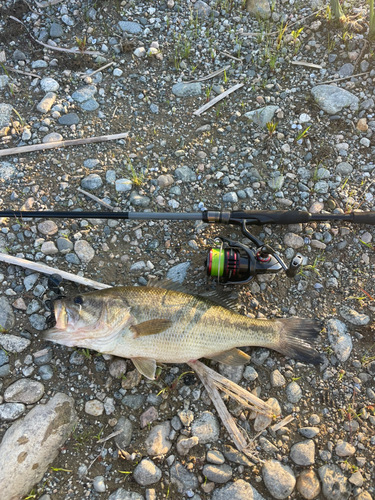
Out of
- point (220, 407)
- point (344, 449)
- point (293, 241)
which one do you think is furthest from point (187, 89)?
point (344, 449)

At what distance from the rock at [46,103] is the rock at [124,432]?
441 cm

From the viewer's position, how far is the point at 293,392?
4.24 meters

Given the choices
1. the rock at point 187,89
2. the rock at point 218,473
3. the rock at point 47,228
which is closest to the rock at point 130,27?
the rock at point 187,89

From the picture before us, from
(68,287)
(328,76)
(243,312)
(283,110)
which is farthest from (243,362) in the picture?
(328,76)

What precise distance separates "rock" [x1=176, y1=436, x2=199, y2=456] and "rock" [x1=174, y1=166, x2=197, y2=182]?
330 cm

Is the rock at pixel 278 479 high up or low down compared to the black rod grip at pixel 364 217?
down

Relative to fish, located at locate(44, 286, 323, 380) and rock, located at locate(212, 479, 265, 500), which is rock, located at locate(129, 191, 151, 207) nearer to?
fish, located at locate(44, 286, 323, 380)

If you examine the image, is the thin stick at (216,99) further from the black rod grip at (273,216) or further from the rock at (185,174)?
the black rod grip at (273,216)

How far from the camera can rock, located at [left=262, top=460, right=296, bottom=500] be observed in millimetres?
3797

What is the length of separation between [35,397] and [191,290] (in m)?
2.19

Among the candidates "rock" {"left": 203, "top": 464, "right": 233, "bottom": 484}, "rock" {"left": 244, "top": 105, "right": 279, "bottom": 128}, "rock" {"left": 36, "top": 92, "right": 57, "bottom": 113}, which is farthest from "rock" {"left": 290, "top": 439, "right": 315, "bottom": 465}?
"rock" {"left": 36, "top": 92, "right": 57, "bottom": 113}

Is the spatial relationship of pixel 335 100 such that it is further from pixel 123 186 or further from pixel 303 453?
pixel 303 453

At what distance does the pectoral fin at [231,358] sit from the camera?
4152 millimetres

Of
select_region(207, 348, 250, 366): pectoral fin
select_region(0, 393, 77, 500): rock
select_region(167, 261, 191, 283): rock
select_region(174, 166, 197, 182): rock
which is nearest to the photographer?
select_region(0, 393, 77, 500): rock
